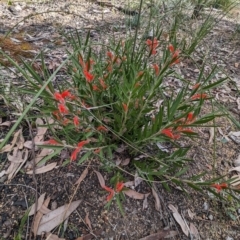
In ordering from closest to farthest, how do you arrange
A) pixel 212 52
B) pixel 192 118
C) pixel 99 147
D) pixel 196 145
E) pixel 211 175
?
pixel 192 118 → pixel 99 147 → pixel 211 175 → pixel 196 145 → pixel 212 52

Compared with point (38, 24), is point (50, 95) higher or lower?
higher

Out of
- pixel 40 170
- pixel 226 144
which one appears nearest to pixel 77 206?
pixel 40 170

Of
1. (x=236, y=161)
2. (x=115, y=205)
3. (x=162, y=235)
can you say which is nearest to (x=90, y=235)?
(x=115, y=205)

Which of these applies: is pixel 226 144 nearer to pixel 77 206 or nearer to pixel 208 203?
pixel 208 203

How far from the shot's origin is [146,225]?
1045mm

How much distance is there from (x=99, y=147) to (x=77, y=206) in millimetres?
241

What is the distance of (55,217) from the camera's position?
3.33ft

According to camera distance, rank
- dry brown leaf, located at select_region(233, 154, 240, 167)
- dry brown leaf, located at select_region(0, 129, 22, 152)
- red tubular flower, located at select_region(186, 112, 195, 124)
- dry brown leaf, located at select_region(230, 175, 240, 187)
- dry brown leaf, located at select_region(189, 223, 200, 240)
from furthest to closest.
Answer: dry brown leaf, located at select_region(233, 154, 240, 167) < dry brown leaf, located at select_region(0, 129, 22, 152) < dry brown leaf, located at select_region(189, 223, 200, 240) < dry brown leaf, located at select_region(230, 175, 240, 187) < red tubular flower, located at select_region(186, 112, 195, 124)

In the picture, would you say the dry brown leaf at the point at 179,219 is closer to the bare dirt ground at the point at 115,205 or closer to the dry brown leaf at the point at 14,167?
the bare dirt ground at the point at 115,205

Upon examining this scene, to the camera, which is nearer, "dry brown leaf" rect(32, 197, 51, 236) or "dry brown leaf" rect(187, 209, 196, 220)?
"dry brown leaf" rect(32, 197, 51, 236)

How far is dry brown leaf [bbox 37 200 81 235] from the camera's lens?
99 centimetres

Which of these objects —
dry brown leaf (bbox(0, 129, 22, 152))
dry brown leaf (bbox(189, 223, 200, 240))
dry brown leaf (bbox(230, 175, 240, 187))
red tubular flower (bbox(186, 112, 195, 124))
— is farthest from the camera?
dry brown leaf (bbox(0, 129, 22, 152))

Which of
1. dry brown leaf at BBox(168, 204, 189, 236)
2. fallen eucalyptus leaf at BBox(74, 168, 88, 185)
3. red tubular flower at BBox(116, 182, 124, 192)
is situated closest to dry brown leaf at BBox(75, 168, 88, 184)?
fallen eucalyptus leaf at BBox(74, 168, 88, 185)

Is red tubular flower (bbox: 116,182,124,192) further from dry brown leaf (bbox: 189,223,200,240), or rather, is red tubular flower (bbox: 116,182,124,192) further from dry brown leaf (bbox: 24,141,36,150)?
dry brown leaf (bbox: 24,141,36,150)
